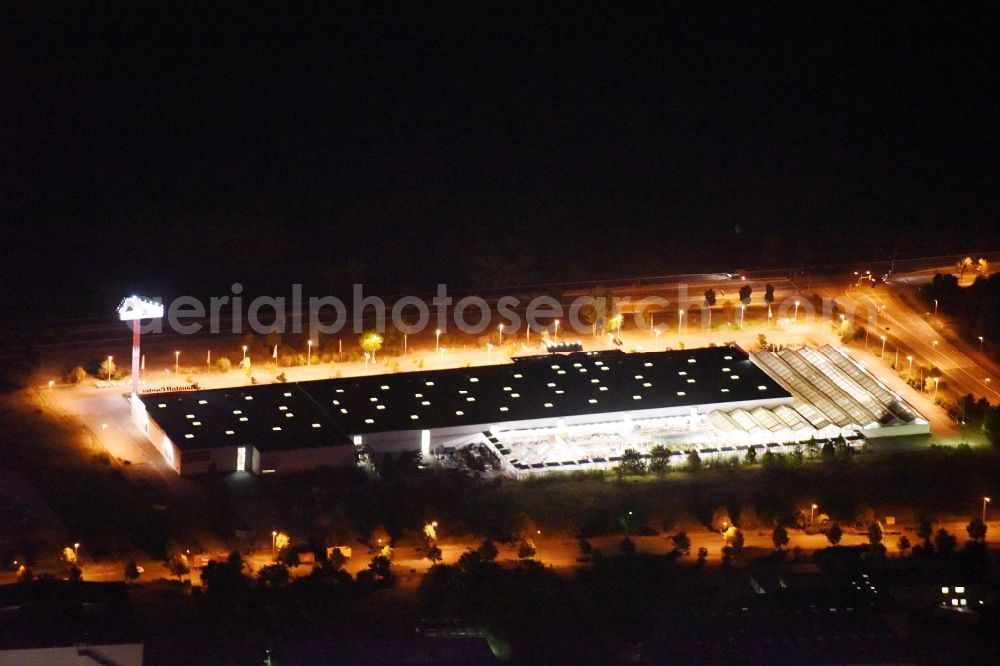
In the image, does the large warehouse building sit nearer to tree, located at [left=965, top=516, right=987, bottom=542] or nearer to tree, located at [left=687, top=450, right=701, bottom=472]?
tree, located at [left=687, top=450, right=701, bottom=472]

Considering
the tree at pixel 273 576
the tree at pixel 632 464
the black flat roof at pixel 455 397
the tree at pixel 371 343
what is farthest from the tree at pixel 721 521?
the tree at pixel 371 343

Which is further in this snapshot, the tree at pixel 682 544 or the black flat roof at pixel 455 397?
the black flat roof at pixel 455 397

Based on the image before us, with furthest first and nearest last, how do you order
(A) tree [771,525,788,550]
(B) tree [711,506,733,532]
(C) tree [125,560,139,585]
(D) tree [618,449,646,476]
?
1. (D) tree [618,449,646,476]
2. (B) tree [711,506,733,532]
3. (A) tree [771,525,788,550]
4. (C) tree [125,560,139,585]

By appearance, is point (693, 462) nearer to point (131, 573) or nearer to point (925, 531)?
point (925, 531)

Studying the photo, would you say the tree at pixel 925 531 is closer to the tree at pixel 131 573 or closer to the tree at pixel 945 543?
the tree at pixel 945 543

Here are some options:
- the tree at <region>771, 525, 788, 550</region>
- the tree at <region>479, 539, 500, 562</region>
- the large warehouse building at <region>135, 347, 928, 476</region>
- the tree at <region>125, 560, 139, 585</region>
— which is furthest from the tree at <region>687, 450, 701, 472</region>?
the tree at <region>125, 560, 139, 585</region>

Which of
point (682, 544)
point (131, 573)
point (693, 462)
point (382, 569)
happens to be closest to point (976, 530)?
point (682, 544)
